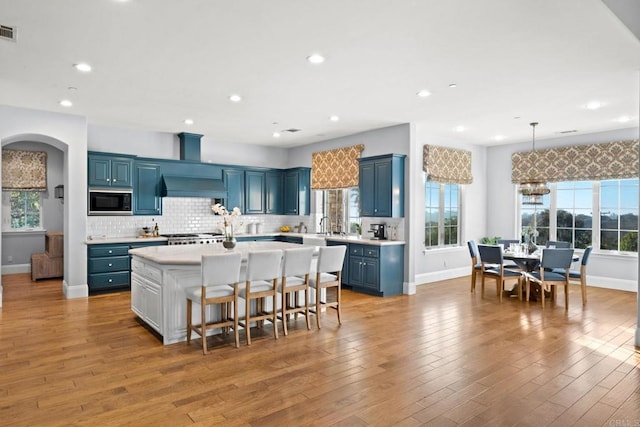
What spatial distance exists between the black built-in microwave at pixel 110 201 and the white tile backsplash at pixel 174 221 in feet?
1.34

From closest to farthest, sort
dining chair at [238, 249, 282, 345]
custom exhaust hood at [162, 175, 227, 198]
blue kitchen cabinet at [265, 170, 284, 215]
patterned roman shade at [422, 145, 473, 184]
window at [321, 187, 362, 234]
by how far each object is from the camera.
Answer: dining chair at [238, 249, 282, 345] → custom exhaust hood at [162, 175, 227, 198] → patterned roman shade at [422, 145, 473, 184] → window at [321, 187, 362, 234] → blue kitchen cabinet at [265, 170, 284, 215]

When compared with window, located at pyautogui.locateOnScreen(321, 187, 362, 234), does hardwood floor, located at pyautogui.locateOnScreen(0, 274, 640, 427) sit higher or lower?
lower

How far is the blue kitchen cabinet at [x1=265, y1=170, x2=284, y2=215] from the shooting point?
9.34m

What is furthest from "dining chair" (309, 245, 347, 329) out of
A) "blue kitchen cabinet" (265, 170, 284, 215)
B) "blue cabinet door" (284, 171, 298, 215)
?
"blue kitchen cabinet" (265, 170, 284, 215)

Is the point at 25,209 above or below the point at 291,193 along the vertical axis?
below

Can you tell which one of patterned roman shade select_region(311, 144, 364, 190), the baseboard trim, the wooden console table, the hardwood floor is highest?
patterned roman shade select_region(311, 144, 364, 190)

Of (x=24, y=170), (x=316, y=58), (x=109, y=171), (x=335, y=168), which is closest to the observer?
(x=316, y=58)

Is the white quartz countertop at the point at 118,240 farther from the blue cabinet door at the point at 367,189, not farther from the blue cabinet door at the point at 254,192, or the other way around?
the blue cabinet door at the point at 367,189

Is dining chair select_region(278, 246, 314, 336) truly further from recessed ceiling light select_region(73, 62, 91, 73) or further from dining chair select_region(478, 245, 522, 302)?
dining chair select_region(478, 245, 522, 302)

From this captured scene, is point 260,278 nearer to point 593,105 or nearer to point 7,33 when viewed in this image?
point 7,33

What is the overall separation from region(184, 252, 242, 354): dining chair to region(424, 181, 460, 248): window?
4.80 metres

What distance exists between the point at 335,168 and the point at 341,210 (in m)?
0.92

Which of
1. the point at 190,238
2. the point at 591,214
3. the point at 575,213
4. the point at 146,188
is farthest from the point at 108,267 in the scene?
the point at 591,214

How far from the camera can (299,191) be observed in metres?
9.14
